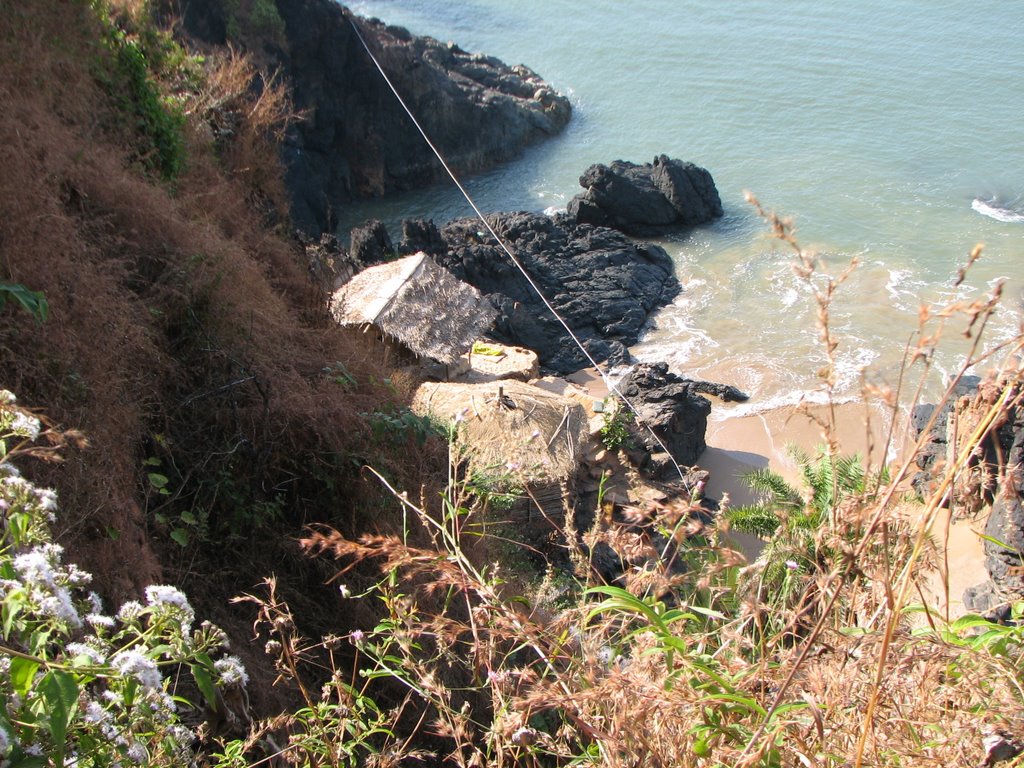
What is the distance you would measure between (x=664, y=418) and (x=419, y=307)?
11.6 ft

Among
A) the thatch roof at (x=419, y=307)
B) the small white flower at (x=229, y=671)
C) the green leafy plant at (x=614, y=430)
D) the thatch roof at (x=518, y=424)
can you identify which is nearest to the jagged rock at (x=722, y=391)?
the green leafy plant at (x=614, y=430)

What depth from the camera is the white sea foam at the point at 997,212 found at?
72.5ft

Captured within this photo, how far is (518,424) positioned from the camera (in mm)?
8734

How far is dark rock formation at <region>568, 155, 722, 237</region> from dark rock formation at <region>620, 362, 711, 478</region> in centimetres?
930

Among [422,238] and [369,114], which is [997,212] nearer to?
[422,238]

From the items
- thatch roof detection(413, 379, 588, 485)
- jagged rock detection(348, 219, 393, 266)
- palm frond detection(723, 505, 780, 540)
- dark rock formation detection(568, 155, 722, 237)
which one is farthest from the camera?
dark rock formation detection(568, 155, 722, 237)

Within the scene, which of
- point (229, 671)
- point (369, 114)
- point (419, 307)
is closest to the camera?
point (229, 671)

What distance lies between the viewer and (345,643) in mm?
4953

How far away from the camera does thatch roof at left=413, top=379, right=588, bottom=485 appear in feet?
27.4

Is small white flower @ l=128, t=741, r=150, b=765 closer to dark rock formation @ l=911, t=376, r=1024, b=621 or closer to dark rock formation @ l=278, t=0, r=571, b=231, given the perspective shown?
dark rock formation @ l=911, t=376, r=1024, b=621

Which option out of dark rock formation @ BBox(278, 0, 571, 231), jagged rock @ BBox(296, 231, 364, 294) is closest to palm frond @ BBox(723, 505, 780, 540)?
jagged rock @ BBox(296, 231, 364, 294)

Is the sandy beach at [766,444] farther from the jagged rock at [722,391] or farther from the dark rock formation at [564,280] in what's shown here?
the dark rock formation at [564,280]

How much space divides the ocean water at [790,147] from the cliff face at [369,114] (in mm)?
800

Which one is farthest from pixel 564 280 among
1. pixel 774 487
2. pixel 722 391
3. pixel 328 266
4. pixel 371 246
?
pixel 774 487
